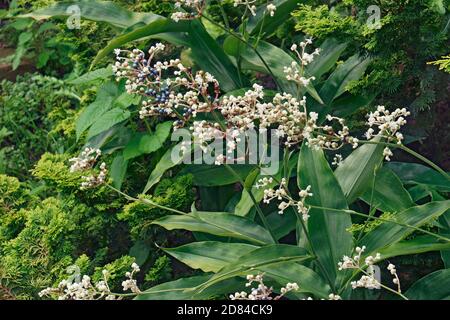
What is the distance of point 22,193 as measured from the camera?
3592 millimetres

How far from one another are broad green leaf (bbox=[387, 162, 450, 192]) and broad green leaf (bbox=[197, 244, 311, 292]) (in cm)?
71

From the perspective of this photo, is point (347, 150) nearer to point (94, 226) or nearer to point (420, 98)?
point (420, 98)

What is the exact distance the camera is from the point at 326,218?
288 cm

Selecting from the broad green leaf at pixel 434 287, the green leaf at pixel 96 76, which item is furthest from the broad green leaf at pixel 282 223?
the green leaf at pixel 96 76

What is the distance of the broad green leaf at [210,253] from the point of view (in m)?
2.88

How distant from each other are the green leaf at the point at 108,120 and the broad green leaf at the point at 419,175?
106 cm

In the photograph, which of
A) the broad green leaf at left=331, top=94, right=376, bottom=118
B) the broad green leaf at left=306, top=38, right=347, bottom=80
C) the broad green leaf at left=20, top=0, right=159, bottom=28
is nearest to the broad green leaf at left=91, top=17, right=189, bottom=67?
the broad green leaf at left=20, top=0, right=159, bottom=28

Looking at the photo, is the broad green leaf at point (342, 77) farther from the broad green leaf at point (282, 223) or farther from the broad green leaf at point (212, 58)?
the broad green leaf at point (282, 223)

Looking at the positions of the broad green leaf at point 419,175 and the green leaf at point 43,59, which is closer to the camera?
the broad green leaf at point 419,175

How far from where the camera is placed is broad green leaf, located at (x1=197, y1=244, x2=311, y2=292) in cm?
258

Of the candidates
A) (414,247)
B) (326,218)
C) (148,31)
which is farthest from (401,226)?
(148,31)

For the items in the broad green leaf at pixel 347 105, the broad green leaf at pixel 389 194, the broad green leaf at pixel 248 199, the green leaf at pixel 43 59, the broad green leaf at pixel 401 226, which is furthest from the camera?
the green leaf at pixel 43 59

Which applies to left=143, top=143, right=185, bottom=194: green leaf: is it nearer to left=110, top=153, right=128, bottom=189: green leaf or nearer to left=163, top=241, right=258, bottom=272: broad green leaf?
left=110, top=153, right=128, bottom=189: green leaf
